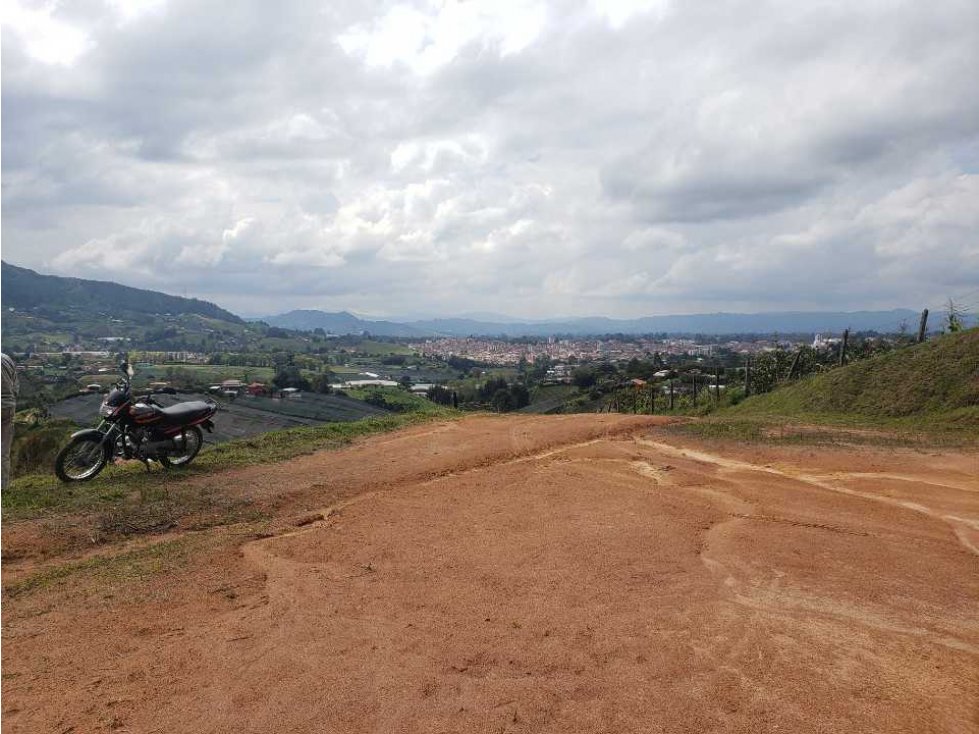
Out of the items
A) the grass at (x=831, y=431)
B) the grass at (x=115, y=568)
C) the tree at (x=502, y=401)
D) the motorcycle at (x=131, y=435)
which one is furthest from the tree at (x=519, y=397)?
the grass at (x=115, y=568)

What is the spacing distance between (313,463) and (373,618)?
6487 mm

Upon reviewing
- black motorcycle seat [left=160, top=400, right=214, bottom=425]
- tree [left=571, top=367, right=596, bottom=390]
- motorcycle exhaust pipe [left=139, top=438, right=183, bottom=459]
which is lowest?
tree [left=571, top=367, right=596, bottom=390]

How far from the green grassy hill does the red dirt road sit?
774 cm

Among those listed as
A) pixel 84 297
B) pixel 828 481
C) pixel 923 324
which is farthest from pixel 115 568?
pixel 84 297

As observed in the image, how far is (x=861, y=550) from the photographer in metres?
6.74

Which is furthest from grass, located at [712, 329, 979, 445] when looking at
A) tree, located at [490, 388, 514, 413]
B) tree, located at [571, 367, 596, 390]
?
tree, located at [571, 367, 596, 390]

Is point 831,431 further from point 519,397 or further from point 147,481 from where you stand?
point 519,397

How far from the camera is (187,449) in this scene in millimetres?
10492

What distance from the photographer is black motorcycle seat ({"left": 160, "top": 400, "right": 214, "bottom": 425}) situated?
32.9 ft

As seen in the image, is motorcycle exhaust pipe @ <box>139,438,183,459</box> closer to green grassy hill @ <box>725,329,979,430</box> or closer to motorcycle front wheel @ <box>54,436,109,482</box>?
motorcycle front wheel @ <box>54,436,109,482</box>

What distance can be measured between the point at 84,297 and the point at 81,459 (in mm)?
132598

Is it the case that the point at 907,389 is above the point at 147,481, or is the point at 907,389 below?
above

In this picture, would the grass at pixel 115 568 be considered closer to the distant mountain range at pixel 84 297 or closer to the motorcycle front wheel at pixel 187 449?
the motorcycle front wheel at pixel 187 449

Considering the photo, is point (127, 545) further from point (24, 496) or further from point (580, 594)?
point (580, 594)
